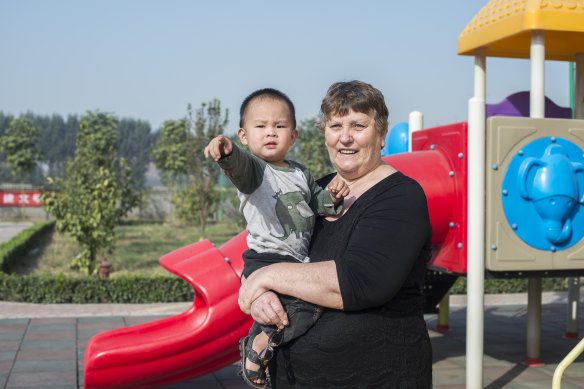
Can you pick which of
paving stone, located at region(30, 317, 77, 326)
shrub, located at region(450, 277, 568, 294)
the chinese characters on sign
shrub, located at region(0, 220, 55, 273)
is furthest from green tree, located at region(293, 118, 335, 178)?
the chinese characters on sign

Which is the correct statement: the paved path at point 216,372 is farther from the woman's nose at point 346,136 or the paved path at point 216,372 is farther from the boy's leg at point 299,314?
the woman's nose at point 346,136

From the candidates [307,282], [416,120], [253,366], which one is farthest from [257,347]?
[416,120]

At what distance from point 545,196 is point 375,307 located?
2654 millimetres

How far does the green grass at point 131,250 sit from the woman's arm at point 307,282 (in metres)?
10.1

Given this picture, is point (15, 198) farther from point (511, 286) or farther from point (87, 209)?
point (511, 286)

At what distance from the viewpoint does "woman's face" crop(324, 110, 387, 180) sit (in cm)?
202

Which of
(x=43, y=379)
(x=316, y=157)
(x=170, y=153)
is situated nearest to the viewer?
(x=43, y=379)

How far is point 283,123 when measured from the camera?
2391 millimetres

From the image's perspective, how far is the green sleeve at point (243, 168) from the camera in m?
1.99

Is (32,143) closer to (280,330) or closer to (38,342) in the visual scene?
(38,342)

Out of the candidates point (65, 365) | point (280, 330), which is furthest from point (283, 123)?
point (65, 365)

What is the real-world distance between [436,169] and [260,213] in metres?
2.45

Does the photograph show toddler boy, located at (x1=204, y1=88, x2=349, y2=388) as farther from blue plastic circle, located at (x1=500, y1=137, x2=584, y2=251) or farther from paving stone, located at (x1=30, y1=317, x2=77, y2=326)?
paving stone, located at (x1=30, y1=317, x2=77, y2=326)

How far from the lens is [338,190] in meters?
2.07
